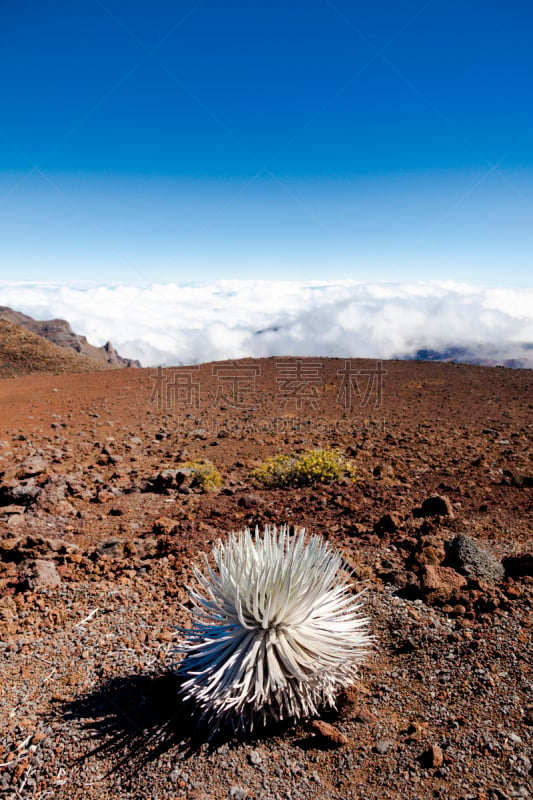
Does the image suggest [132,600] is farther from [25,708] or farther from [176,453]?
[176,453]

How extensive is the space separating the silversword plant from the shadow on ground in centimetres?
7

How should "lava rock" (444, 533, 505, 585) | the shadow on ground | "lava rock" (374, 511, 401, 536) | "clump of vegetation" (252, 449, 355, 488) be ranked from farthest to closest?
"clump of vegetation" (252, 449, 355, 488) < "lava rock" (374, 511, 401, 536) < "lava rock" (444, 533, 505, 585) < the shadow on ground

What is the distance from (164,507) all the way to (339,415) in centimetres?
602

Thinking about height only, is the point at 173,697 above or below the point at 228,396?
below

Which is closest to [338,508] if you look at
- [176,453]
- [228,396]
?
[176,453]

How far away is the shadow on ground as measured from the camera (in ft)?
6.18

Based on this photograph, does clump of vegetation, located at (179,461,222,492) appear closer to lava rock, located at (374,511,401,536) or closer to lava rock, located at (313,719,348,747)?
lava rock, located at (374,511,401,536)

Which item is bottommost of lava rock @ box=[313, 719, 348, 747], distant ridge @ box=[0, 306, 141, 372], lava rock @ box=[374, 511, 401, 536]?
lava rock @ box=[313, 719, 348, 747]

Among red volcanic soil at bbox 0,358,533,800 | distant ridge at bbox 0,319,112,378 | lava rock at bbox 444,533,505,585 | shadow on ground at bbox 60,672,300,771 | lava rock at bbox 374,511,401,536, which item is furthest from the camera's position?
distant ridge at bbox 0,319,112,378

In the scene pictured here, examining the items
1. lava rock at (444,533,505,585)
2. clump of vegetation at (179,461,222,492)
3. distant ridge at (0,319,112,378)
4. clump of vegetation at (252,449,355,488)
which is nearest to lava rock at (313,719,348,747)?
lava rock at (444,533,505,585)

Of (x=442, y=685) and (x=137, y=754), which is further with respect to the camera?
(x=442, y=685)

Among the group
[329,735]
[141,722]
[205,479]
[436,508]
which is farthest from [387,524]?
[205,479]

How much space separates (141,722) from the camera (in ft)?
6.65

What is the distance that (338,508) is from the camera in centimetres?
438
